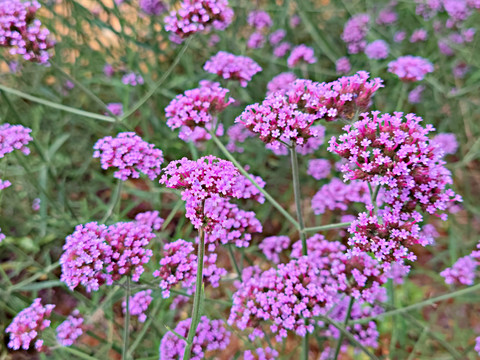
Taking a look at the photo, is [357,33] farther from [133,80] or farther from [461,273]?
[461,273]

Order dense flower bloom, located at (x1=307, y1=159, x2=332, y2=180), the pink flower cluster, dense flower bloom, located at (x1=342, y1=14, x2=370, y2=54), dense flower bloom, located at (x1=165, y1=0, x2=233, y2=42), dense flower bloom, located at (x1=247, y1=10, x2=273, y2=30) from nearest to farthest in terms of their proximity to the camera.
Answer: the pink flower cluster → dense flower bloom, located at (x1=165, y1=0, x2=233, y2=42) → dense flower bloom, located at (x1=307, y1=159, x2=332, y2=180) → dense flower bloom, located at (x1=342, y1=14, x2=370, y2=54) → dense flower bloom, located at (x1=247, y1=10, x2=273, y2=30)

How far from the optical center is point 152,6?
206 cm

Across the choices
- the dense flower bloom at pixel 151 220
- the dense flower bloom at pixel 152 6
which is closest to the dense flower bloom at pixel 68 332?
the dense flower bloom at pixel 151 220

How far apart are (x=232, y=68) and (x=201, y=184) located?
2.20 feet

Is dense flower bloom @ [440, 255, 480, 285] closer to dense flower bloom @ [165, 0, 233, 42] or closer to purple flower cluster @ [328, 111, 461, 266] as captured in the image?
purple flower cluster @ [328, 111, 461, 266]

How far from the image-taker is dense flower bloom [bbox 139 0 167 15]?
6.72ft

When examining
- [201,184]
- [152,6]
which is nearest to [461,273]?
[201,184]

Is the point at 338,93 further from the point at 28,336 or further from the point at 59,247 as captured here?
the point at 59,247

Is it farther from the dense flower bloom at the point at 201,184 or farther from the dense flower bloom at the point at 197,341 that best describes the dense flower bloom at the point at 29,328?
the dense flower bloom at the point at 201,184

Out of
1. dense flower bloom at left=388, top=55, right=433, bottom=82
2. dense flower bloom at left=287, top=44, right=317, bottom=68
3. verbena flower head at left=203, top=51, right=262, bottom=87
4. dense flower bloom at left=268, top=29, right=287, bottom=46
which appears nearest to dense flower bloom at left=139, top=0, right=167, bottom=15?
dense flower bloom at left=268, top=29, right=287, bottom=46

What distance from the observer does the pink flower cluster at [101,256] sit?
37.8 inches

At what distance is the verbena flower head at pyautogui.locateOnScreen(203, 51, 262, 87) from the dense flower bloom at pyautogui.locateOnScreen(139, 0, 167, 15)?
0.87m

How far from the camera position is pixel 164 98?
2.41 meters

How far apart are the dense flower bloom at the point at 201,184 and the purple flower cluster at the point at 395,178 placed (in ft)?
0.93
